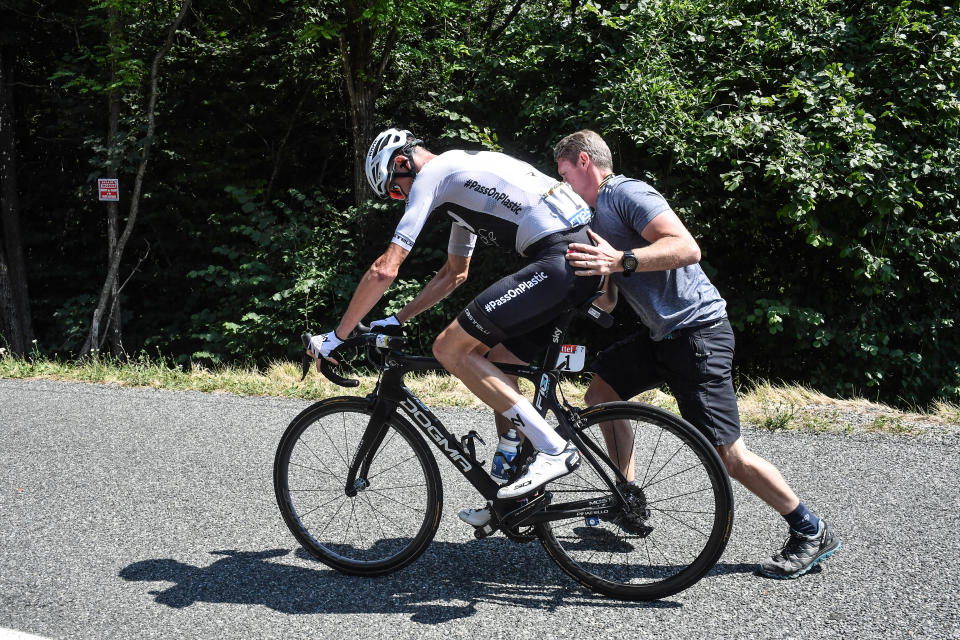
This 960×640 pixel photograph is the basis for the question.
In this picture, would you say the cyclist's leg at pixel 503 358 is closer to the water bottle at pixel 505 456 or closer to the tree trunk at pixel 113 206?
the water bottle at pixel 505 456

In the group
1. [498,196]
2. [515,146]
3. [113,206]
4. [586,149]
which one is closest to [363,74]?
[515,146]

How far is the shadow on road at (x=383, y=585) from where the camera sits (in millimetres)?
3092

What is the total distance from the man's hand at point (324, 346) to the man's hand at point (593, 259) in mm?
1021

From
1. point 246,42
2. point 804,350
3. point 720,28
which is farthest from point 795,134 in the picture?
point 246,42

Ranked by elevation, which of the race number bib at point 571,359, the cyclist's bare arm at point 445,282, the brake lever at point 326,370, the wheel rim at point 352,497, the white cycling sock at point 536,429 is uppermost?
the cyclist's bare arm at point 445,282

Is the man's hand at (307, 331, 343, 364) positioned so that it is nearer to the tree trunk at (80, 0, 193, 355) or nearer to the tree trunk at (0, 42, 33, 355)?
the tree trunk at (80, 0, 193, 355)

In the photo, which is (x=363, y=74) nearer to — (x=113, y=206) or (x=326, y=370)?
(x=113, y=206)

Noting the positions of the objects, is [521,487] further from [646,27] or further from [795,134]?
[646,27]

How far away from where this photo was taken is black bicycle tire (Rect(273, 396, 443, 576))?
11.0 feet

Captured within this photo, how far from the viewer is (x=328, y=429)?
3414 mm

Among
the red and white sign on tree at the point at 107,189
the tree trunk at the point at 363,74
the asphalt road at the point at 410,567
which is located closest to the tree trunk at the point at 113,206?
the red and white sign on tree at the point at 107,189

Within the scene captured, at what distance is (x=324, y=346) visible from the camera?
10.3ft

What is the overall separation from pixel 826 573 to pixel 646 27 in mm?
7039

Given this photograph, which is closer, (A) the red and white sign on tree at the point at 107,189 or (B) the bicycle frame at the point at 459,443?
(B) the bicycle frame at the point at 459,443
